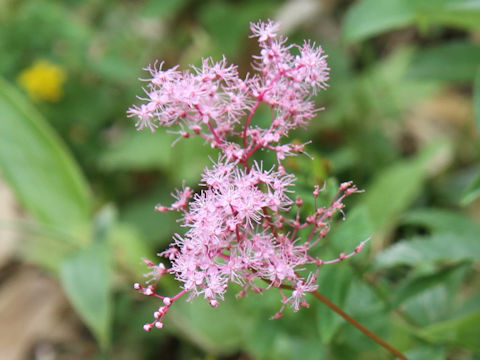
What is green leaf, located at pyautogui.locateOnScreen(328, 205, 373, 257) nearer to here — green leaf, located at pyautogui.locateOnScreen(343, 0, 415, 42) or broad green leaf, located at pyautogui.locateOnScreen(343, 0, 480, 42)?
broad green leaf, located at pyautogui.locateOnScreen(343, 0, 480, 42)

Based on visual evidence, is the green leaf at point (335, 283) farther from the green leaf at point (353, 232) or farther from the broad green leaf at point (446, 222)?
the broad green leaf at point (446, 222)

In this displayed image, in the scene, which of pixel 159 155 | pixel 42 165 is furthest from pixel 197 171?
pixel 42 165

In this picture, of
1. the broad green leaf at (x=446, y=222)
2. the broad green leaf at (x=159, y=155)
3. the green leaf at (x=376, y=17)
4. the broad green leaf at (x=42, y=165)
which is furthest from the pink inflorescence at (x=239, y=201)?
the broad green leaf at (x=159, y=155)

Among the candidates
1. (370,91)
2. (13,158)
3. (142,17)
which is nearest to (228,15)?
(142,17)

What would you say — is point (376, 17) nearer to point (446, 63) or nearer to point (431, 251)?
point (446, 63)

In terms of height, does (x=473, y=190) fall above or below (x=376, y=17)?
below
